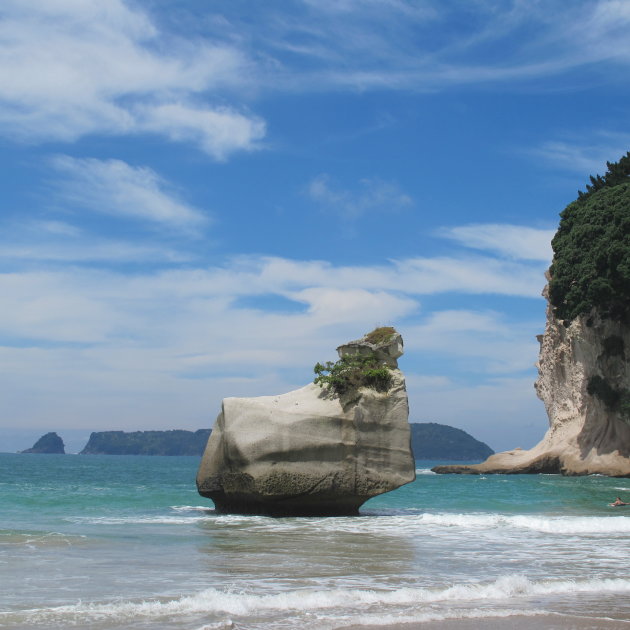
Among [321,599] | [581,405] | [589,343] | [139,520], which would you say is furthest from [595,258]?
[321,599]

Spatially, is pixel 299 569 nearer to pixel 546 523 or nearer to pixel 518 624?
pixel 518 624

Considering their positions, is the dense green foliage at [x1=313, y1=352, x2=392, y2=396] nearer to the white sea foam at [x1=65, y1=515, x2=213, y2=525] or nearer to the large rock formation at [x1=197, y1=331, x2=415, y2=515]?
the large rock formation at [x1=197, y1=331, x2=415, y2=515]

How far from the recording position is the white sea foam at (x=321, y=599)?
10188 millimetres

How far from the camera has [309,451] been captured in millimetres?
21406

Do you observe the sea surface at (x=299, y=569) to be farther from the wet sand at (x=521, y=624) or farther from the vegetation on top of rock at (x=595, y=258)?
the vegetation on top of rock at (x=595, y=258)

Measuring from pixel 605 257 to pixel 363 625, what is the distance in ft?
143

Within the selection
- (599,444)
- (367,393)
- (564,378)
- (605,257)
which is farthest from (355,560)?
(564,378)

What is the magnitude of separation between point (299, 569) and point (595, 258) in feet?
135

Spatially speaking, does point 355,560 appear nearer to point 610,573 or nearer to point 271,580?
point 271,580

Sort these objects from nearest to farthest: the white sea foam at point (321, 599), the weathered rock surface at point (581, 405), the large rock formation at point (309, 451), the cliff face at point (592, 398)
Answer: the white sea foam at point (321, 599) < the large rock formation at point (309, 451) < the cliff face at point (592, 398) < the weathered rock surface at point (581, 405)

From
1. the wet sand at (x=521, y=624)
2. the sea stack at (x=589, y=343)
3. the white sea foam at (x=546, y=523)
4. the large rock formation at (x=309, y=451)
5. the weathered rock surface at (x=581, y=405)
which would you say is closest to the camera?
the wet sand at (x=521, y=624)

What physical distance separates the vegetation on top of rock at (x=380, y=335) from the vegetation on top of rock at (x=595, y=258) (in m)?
28.1

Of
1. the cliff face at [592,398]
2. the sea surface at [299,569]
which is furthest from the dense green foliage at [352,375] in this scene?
the cliff face at [592,398]

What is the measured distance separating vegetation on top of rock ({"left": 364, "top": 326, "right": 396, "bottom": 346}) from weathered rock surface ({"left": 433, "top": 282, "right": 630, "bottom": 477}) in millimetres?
35638
